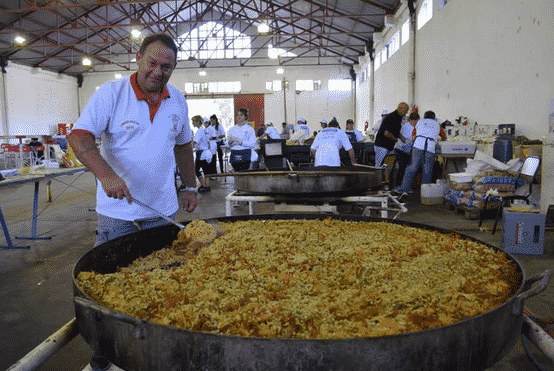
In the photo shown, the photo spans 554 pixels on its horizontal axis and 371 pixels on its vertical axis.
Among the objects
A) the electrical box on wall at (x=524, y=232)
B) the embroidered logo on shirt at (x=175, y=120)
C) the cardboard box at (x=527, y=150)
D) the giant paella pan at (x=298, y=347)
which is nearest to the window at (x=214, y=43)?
the cardboard box at (x=527, y=150)

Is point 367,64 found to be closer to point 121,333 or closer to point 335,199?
point 335,199

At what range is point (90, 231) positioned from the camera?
5.69 m

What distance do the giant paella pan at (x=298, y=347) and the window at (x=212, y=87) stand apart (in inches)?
873

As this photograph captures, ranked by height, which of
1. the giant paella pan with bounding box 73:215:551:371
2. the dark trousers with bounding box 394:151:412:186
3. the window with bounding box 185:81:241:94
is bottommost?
the dark trousers with bounding box 394:151:412:186

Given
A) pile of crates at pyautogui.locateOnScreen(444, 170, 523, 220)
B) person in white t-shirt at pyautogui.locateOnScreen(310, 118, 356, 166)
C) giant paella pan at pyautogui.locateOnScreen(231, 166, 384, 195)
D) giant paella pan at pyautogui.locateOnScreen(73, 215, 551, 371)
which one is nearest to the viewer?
giant paella pan at pyautogui.locateOnScreen(73, 215, 551, 371)

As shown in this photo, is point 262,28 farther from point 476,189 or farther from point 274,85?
point 274,85

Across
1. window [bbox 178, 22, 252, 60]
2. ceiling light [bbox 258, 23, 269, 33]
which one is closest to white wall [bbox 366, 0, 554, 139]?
ceiling light [bbox 258, 23, 269, 33]

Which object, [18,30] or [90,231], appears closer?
[90,231]

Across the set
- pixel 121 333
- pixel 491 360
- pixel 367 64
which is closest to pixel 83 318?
pixel 121 333

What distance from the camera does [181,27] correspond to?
2067cm

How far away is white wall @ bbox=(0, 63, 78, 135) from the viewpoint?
60.8 ft

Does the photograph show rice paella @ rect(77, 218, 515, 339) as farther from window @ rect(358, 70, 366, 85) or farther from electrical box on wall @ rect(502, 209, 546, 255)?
window @ rect(358, 70, 366, 85)

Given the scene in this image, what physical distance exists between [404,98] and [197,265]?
12271 millimetres

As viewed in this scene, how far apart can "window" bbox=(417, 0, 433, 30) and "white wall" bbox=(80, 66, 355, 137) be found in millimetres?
11302
